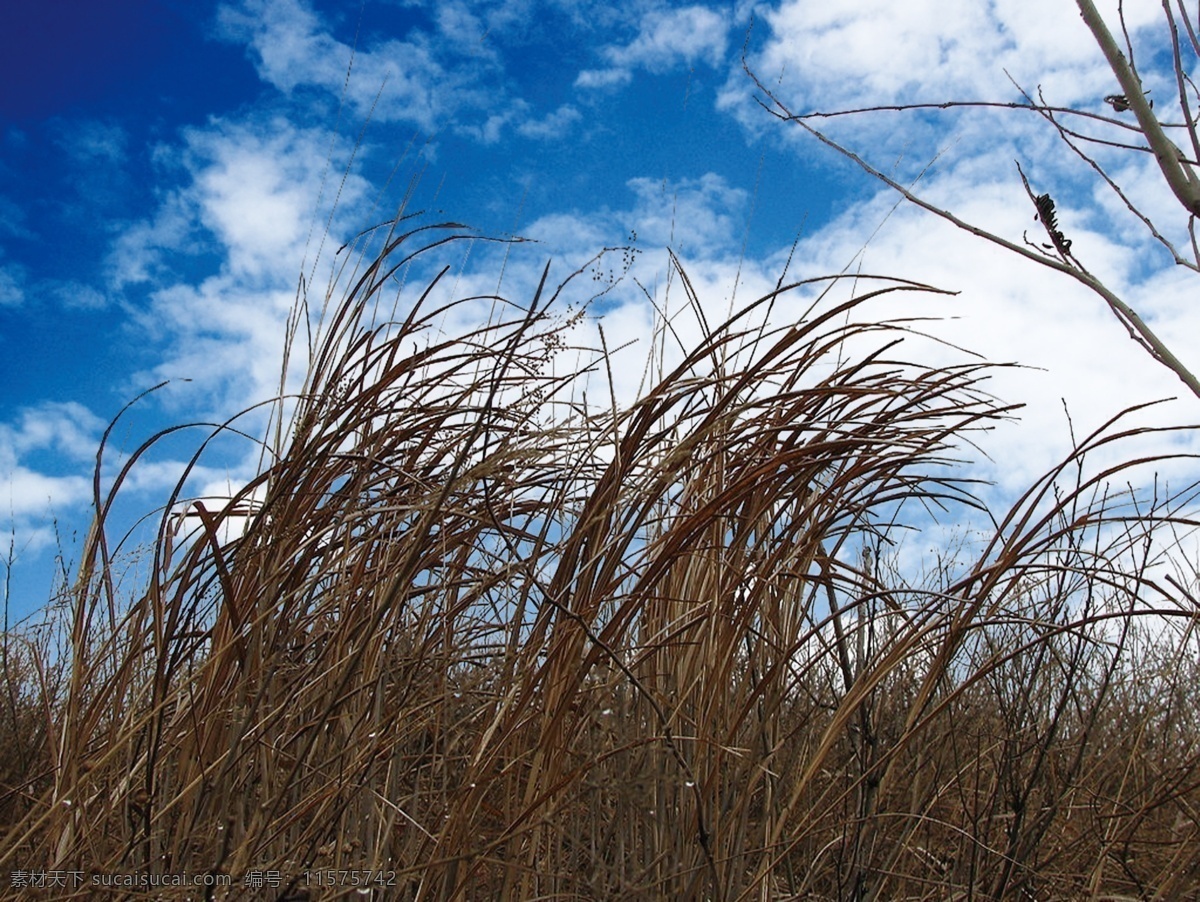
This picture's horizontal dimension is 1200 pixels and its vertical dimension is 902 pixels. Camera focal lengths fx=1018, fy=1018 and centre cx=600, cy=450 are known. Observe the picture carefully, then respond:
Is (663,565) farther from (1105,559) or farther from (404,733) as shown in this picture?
(1105,559)

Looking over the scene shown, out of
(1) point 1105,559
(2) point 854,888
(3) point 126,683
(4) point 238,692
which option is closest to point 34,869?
(3) point 126,683

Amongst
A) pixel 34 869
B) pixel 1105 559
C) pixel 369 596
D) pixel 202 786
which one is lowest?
pixel 34 869

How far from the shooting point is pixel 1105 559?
1.74m

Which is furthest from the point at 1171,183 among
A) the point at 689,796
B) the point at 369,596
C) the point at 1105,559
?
the point at 369,596

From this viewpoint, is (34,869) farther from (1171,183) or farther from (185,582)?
(1171,183)

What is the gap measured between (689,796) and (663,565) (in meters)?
0.33

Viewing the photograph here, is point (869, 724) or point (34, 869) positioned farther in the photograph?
point (869, 724)

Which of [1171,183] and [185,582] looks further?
[185,582]

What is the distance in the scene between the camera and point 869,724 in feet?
5.79

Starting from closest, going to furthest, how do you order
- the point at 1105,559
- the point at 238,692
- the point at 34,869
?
the point at 238,692
the point at 34,869
the point at 1105,559

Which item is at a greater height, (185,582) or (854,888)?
(185,582)

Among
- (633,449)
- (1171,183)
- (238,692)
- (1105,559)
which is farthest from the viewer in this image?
(1105,559)

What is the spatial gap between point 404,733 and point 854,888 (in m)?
0.79

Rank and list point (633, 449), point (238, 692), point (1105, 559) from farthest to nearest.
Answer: point (1105, 559) → point (633, 449) → point (238, 692)
